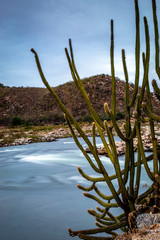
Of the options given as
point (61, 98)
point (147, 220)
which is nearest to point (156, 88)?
Answer: point (147, 220)

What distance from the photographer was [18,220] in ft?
13.8

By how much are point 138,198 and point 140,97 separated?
117 cm

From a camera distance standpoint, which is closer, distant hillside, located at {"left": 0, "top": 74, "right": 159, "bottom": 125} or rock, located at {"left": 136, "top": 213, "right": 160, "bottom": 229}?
rock, located at {"left": 136, "top": 213, "right": 160, "bottom": 229}

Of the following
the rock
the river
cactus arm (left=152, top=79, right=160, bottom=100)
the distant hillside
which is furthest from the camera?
the distant hillside

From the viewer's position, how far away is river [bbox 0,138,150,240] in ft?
12.5

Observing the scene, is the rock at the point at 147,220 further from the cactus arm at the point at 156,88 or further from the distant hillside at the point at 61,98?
the distant hillside at the point at 61,98

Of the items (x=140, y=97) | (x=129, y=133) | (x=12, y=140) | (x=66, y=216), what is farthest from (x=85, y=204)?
(x=12, y=140)

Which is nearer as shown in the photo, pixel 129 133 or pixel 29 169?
pixel 129 133

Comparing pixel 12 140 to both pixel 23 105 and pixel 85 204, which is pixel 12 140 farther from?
pixel 23 105

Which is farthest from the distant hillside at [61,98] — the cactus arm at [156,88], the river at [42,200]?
the cactus arm at [156,88]

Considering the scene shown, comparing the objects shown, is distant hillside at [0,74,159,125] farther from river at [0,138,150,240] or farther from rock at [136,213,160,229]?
rock at [136,213,160,229]

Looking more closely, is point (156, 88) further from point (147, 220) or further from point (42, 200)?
point (42, 200)

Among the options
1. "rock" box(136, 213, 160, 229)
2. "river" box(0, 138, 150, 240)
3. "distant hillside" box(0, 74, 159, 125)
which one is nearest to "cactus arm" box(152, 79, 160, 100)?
"rock" box(136, 213, 160, 229)

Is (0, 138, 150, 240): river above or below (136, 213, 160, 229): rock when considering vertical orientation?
below
